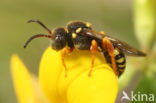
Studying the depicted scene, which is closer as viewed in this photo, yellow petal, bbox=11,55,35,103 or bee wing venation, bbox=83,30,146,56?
bee wing venation, bbox=83,30,146,56

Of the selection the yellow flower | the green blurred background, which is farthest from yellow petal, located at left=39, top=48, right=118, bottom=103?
the green blurred background

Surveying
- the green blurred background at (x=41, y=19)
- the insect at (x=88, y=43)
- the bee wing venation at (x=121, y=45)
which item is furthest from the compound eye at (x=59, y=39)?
the green blurred background at (x=41, y=19)

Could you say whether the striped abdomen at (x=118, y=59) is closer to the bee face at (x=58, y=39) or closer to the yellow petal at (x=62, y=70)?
the yellow petal at (x=62, y=70)

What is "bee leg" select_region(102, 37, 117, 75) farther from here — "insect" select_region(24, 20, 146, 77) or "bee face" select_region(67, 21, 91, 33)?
"bee face" select_region(67, 21, 91, 33)

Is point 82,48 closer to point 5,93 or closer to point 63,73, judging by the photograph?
point 63,73

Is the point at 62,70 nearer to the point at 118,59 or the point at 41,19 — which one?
the point at 118,59

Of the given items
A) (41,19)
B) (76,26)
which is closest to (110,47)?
(76,26)

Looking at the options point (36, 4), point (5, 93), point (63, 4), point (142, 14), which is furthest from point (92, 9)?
point (142, 14)
